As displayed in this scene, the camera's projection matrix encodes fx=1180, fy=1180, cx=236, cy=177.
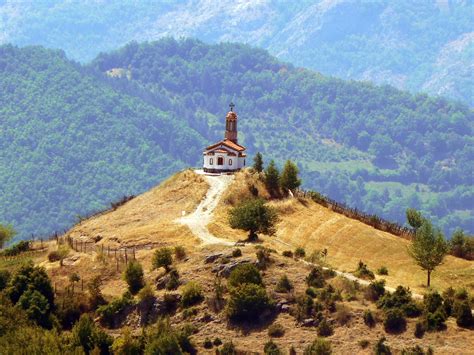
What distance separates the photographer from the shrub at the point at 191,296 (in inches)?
4464

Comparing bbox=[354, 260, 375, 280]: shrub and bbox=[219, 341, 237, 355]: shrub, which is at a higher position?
bbox=[354, 260, 375, 280]: shrub

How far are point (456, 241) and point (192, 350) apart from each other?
41.9 m

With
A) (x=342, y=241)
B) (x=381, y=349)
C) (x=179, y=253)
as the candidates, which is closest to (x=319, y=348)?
(x=381, y=349)

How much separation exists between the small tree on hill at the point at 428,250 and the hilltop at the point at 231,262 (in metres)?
2.48

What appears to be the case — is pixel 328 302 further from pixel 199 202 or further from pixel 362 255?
pixel 199 202

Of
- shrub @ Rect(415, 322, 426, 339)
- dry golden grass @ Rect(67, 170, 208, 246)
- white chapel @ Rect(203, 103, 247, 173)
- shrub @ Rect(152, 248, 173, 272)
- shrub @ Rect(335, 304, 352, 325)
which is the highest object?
white chapel @ Rect(203, 103, 247, 173)

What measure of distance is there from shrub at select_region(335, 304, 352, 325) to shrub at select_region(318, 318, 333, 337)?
43.5 inches

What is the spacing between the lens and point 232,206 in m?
139

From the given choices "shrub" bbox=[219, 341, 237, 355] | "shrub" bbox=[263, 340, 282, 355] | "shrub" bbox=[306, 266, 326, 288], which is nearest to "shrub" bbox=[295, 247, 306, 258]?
"shrub" bbox=[306, 266, 326, 288]

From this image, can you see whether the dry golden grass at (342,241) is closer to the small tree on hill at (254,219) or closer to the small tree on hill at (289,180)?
the small tree on hill at (254,219)

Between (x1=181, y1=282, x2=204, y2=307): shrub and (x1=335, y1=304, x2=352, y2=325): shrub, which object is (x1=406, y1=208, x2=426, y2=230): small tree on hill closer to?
(x1=335, y1=304, x2=352, y2=325): shrub

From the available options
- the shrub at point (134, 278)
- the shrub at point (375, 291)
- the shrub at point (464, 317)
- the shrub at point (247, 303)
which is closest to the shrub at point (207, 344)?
the shrub at point (247, 303)

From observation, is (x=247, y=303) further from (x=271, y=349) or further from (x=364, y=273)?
(x=364, y=273)

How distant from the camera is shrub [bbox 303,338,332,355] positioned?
333 ft
